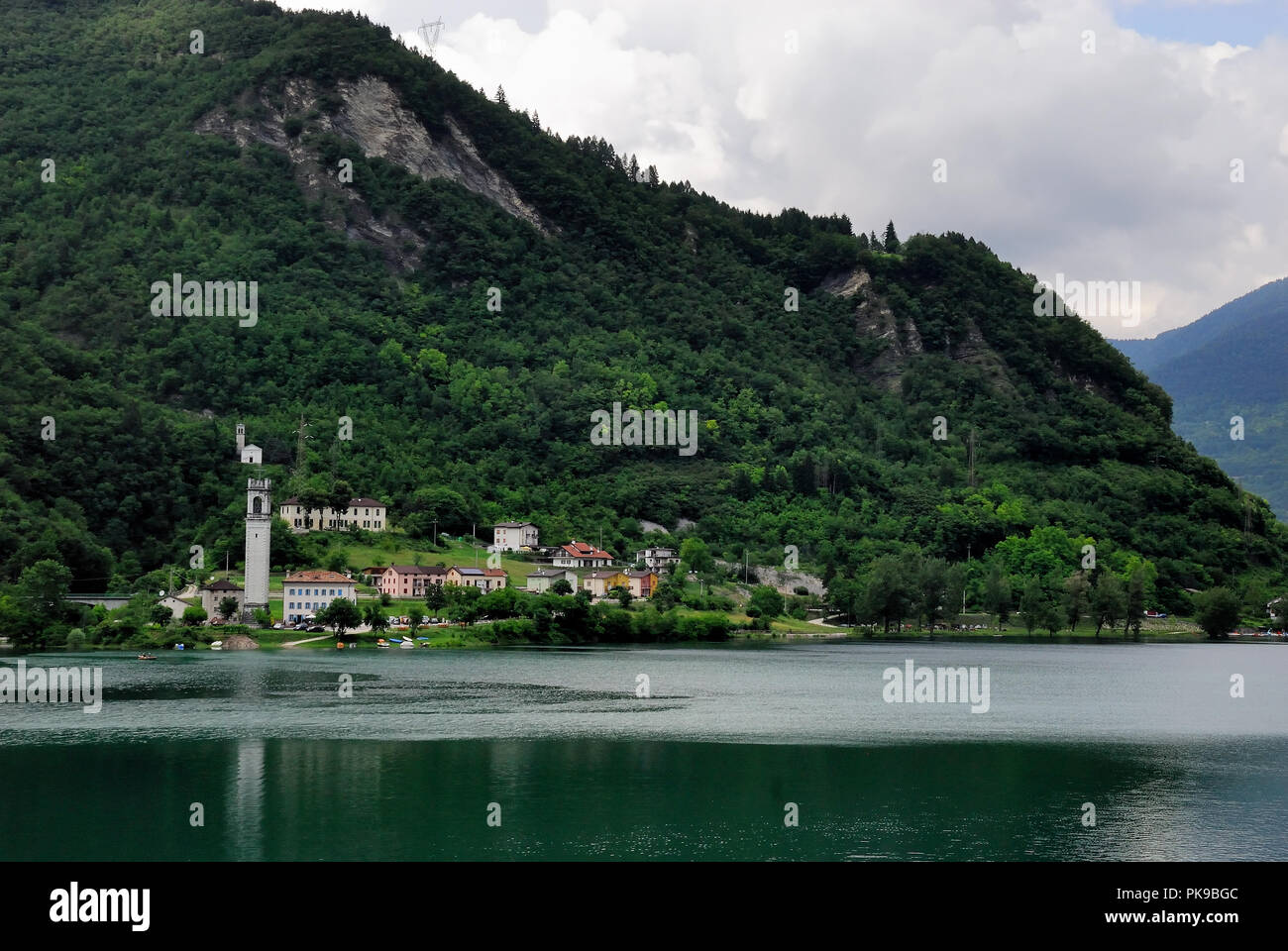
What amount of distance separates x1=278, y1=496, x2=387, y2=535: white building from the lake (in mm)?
37139

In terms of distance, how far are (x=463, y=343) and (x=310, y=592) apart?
72.7 meters

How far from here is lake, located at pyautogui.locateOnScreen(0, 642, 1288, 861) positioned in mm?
27797

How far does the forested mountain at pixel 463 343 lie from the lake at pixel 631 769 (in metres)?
43.7

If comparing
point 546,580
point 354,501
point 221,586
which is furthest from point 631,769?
point 354,501

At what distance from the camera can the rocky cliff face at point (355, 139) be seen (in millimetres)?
159375

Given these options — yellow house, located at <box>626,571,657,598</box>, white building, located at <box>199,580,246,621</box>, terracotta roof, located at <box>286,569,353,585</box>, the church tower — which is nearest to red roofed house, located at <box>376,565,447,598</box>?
terracotta roof, located at <box>286,569,353,585</box>

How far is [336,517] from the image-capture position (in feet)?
323

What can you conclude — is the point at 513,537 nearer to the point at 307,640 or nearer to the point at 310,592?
the point at 310,592

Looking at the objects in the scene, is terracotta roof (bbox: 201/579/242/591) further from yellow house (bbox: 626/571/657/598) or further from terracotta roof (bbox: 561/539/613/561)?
terracotta roof (bbox: 561/539/613/561)

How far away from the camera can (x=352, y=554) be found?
3575 inches

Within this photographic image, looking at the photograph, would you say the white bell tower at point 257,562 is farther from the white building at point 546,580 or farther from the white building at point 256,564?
the white building at point 546,580

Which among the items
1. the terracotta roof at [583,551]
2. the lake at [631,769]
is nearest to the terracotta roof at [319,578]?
the lake at [631,769]
